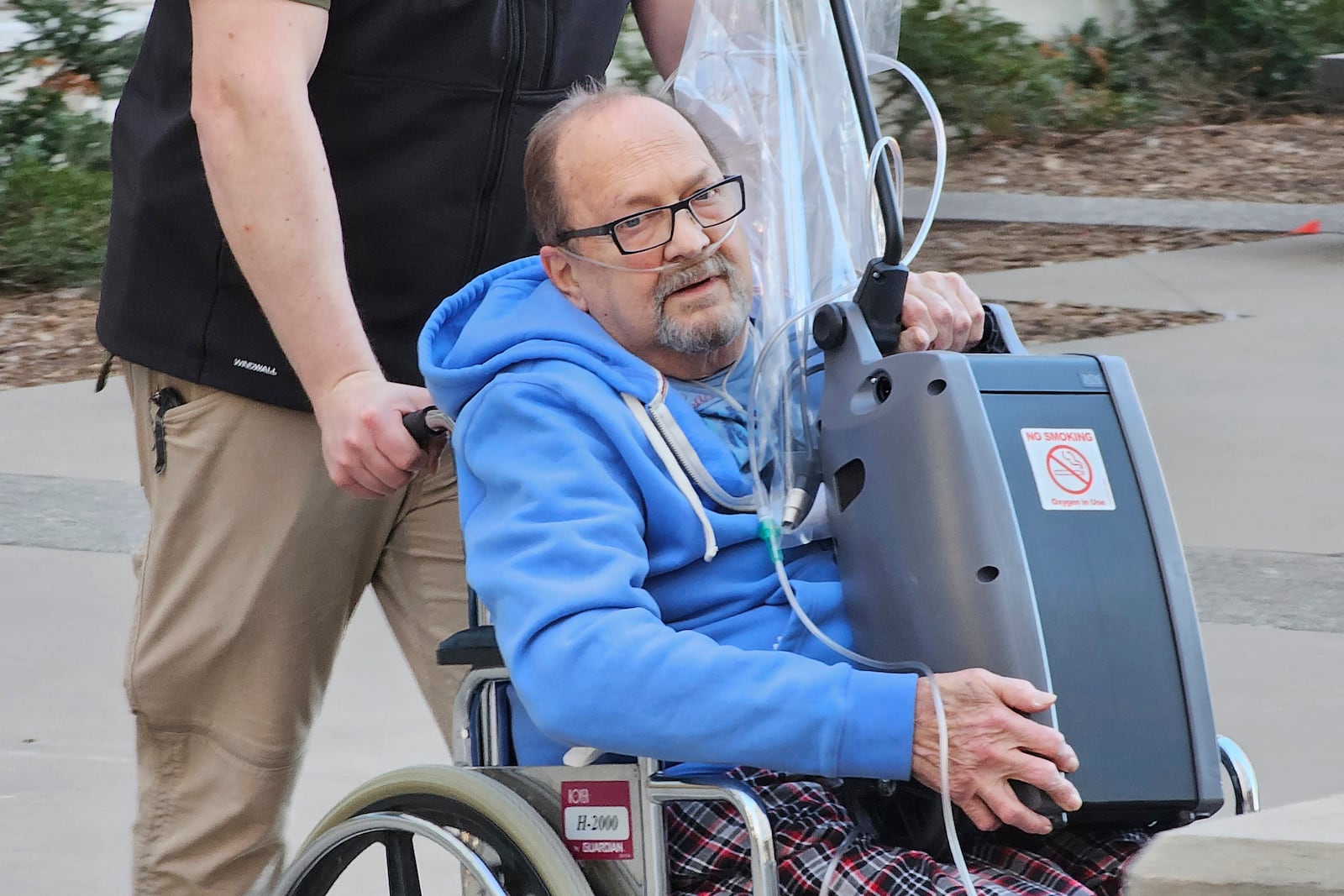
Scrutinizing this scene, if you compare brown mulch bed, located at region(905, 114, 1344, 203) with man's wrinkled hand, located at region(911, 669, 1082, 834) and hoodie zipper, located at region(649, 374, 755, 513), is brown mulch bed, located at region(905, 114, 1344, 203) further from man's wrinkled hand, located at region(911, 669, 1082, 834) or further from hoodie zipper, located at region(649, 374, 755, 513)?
man's wrinkled hand, located at region(911, 669, 1082, 834)

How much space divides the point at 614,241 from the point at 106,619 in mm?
2922

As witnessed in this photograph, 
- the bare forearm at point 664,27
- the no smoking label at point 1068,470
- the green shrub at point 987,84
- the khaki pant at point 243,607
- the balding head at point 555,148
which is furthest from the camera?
the green shrub at point 987,84

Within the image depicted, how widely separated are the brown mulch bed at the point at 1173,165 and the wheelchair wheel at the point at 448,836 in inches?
281

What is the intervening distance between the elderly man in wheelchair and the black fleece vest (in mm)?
171

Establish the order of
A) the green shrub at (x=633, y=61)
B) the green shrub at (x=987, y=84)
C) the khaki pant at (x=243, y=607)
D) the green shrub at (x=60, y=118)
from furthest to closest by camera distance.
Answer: the green shrub at (x=987, y=84) → the green shrub at (x=633, y=61) → the green shrub at (x=60, y=118) → the khaki pant at (x=243, y=607)

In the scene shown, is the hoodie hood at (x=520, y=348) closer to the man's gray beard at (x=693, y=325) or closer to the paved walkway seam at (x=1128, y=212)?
the man's gray beard at (x=693, y=325)

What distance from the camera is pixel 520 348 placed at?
220cm

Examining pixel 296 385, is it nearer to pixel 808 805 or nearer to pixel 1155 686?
pixel 808 805

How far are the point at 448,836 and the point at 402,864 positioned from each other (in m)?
0.25

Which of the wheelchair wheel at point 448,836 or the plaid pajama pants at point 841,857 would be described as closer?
the plaid pajama pants at point 841,857

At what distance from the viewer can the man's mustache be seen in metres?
2.25

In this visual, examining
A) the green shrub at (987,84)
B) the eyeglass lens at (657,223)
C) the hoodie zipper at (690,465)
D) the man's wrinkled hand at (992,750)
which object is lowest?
the green shrub at (987,84)

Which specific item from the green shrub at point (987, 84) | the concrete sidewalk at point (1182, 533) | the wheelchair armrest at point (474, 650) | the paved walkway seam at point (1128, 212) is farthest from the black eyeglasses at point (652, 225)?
the green shrub at point (987, 84)

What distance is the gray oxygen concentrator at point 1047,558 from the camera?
1955 mm
